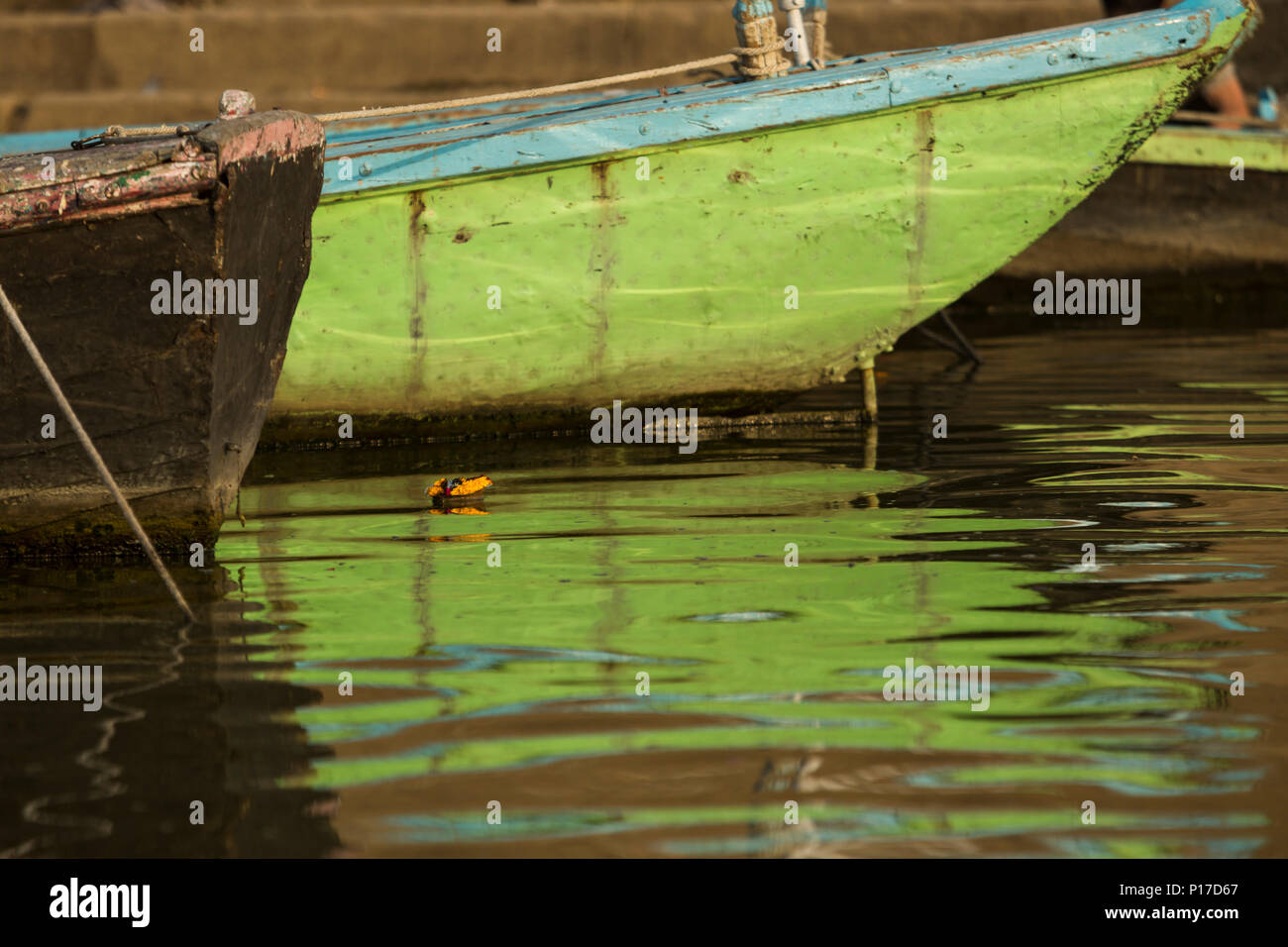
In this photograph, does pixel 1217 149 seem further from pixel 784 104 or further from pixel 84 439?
pixel 84 439

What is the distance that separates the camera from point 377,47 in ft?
39.0

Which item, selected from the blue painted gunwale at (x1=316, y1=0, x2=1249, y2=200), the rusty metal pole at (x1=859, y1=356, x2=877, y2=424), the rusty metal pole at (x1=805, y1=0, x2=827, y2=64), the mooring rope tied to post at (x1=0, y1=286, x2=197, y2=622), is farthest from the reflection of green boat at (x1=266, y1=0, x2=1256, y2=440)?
the mooring rope tied to post at (x1=0, y1=286, x2=197, y2=622)

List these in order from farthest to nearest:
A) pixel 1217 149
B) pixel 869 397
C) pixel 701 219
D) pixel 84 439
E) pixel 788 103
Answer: pixel 1217 149
pixel 869 397
pixel 701 219
pixel 788 103
pixel 84 439

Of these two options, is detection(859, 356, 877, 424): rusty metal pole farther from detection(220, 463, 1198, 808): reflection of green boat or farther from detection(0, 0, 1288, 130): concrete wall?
detection(0, 0, 1288, 130): concrete wall

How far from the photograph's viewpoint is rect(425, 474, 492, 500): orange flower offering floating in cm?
541

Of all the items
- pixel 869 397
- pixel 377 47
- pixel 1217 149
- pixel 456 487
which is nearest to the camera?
pixel 456 487

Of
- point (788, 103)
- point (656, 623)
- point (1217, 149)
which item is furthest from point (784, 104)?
point (1217, 149)

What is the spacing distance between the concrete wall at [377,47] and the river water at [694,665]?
6.20 m

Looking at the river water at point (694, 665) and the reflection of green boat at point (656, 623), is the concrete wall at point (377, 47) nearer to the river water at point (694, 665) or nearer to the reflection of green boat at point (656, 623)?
the river water at point (694, 665)

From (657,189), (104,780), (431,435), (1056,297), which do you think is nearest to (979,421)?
(657,189)

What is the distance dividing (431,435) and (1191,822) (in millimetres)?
4261

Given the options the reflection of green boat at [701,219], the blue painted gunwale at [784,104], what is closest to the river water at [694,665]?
the reflection of green boat at [701,219]

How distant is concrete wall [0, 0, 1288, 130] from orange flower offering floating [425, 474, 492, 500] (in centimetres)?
650

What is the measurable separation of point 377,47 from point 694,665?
905 cm
